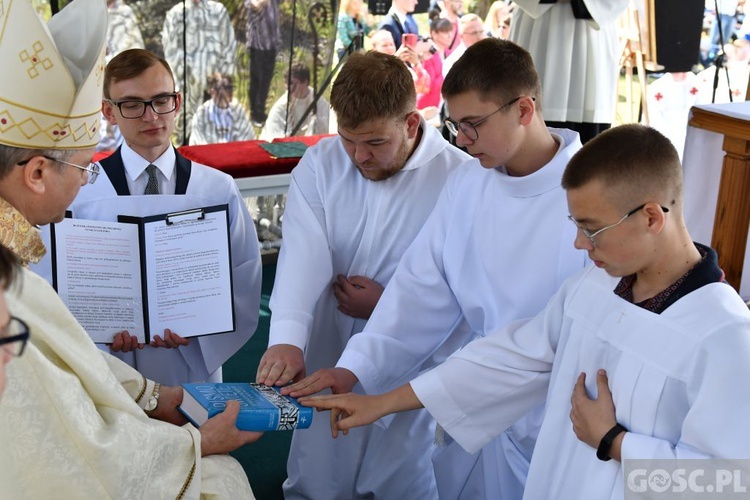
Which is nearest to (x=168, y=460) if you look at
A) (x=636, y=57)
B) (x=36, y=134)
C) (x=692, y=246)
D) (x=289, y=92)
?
(x=36, y=134)

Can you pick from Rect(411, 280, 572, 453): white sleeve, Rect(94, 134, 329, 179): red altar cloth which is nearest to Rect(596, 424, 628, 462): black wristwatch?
Rect(411, 280, 572, 453): white sleeve

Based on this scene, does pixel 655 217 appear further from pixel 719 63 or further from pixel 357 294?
pixel 719 63

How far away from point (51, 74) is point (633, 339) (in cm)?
174

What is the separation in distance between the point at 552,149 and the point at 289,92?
440 cm

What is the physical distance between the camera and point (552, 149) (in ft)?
9.70

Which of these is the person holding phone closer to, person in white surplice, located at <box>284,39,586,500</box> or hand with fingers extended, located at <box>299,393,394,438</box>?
person in white surplice, located at <box>284,39,586,500</box>

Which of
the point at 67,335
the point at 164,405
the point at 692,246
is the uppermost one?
the point at 692,246

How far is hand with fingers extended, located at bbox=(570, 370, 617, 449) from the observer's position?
221cm

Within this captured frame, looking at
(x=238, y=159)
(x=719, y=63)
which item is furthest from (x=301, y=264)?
(x=719, y=63)

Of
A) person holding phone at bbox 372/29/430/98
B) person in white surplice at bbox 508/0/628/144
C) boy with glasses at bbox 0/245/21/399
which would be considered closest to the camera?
boy with glasses at bbox 0/245/21/399

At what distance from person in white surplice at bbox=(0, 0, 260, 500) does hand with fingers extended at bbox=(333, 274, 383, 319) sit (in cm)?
86

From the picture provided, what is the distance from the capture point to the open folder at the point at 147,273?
3.15 meters

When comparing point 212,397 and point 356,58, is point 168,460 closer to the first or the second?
point 212,397

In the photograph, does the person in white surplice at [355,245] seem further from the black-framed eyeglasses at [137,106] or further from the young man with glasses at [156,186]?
the black-framed eyeglasses at [137,106]
